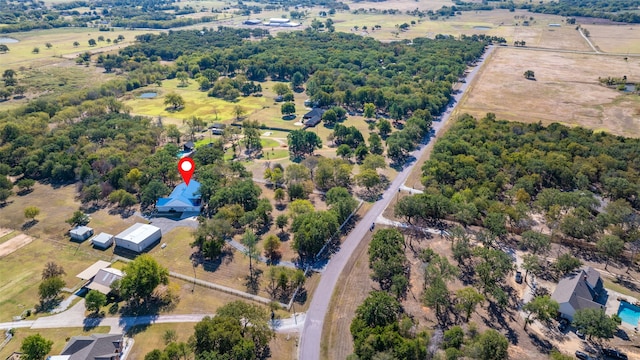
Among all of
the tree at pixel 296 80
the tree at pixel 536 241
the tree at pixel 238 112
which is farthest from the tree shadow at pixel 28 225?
the tree at pixel 296 80

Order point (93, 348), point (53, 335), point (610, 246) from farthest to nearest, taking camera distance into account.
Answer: point (610, 246) < point (53, 335) < point (93, 348)

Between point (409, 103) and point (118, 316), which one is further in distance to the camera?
point (409, 103)

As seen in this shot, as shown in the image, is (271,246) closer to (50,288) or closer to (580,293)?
(50,288)

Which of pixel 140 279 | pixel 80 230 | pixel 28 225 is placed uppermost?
pixel 140 279

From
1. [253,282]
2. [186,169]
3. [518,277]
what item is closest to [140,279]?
[253,282]

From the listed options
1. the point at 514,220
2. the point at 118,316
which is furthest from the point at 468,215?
the point at 118,316

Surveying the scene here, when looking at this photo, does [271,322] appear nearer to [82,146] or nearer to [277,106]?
[82,146]
